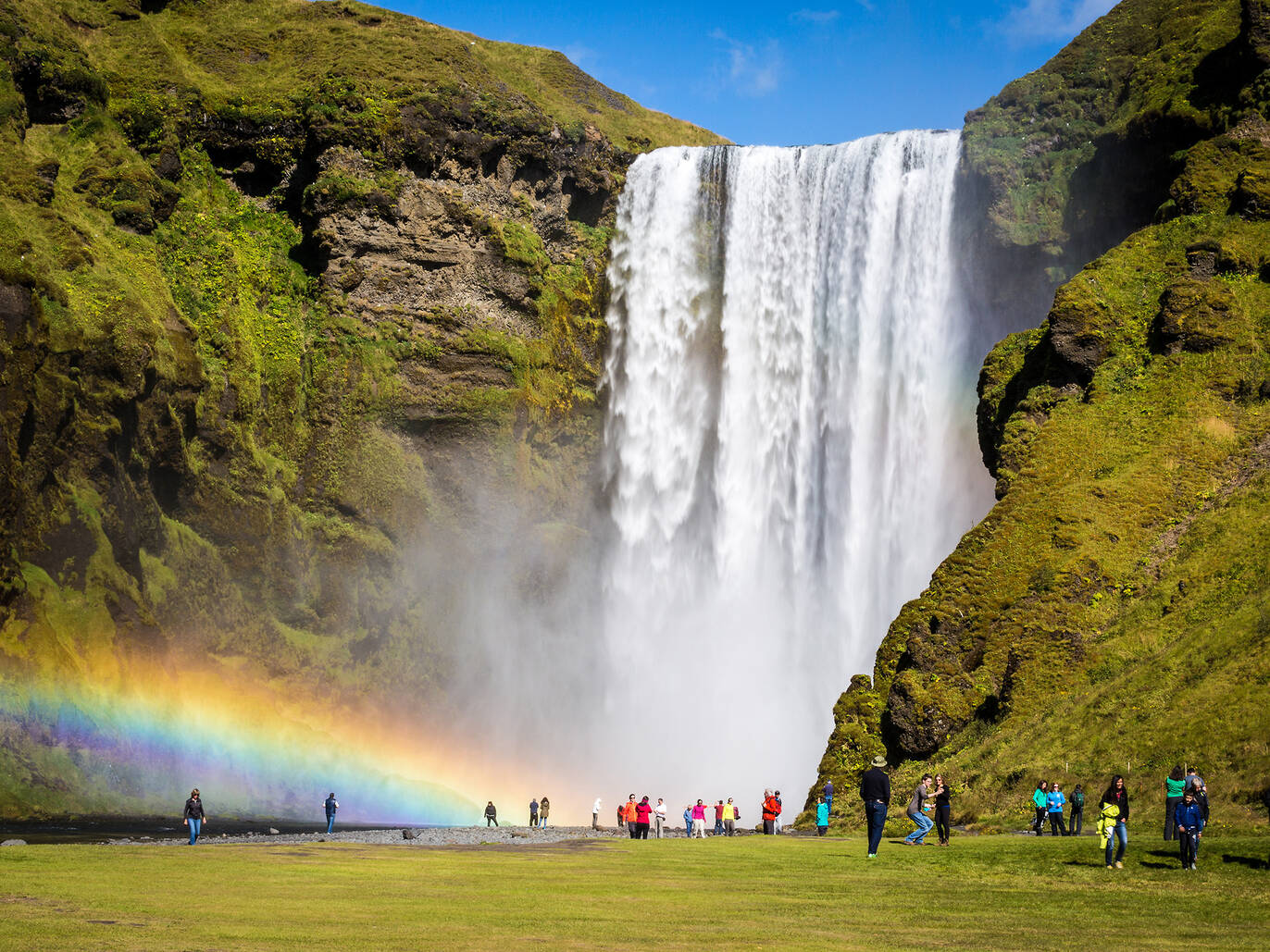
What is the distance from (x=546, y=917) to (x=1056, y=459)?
32.7 meters

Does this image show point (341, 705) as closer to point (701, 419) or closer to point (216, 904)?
point (701, 419)

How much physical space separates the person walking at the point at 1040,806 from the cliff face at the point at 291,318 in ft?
137

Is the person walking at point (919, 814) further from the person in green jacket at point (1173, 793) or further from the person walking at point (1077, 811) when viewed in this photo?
the person in green jacket at point (1173, 793)

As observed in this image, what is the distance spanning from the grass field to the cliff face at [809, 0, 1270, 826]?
7.75 m

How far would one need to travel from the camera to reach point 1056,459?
43250 millimetres

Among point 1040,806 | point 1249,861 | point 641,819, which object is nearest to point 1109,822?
point 1249,861

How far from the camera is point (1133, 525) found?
131 feet

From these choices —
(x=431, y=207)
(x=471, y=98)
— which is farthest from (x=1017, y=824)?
(x=471, y=98)

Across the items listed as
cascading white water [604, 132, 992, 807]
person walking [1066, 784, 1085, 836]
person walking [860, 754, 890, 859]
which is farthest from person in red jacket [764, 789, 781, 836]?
cascading white water [604, 132, 992, 807]

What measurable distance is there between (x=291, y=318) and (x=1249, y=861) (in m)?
61.1

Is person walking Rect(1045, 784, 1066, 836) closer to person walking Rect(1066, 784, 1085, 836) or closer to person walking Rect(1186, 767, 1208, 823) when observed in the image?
person walking Rect(1066, 784, 1085, 836)

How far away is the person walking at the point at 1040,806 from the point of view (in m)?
28.3

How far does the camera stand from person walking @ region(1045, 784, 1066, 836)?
2755cm

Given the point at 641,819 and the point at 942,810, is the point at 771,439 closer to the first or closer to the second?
the point at 641,819
